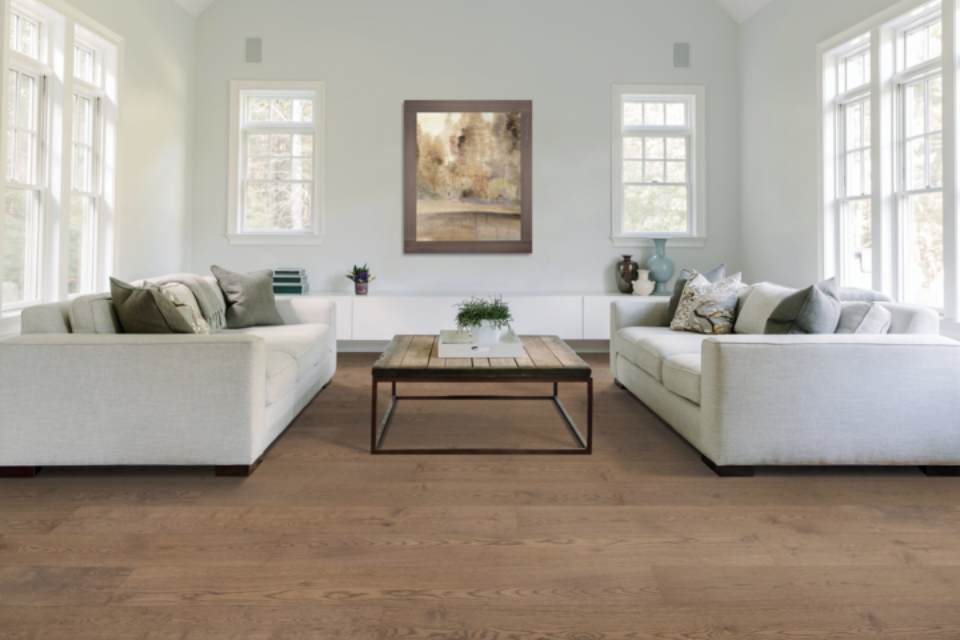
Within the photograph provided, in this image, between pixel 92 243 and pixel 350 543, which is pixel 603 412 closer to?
pixel 350 543

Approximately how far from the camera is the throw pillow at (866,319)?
3.28 m

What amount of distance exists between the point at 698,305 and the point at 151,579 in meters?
3.70

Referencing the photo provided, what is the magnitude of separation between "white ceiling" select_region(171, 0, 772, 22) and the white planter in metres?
4.37

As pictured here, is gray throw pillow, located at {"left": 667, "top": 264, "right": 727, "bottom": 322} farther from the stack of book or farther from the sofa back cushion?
the sofa back cushion

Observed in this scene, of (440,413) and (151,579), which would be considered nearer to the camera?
(151,579)

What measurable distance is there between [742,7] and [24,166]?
5.98m

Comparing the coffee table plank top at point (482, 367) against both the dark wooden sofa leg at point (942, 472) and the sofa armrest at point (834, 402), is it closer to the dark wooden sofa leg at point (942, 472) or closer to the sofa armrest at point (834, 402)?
the sofa armrest at point (834, 402)

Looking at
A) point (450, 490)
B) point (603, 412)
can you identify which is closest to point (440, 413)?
point (603, 412)

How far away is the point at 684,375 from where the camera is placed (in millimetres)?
3348

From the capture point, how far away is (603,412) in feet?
13.9

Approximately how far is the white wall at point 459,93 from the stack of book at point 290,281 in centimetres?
22

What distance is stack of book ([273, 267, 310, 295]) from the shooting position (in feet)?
21.2

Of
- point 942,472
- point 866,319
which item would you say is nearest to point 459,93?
point 866,319

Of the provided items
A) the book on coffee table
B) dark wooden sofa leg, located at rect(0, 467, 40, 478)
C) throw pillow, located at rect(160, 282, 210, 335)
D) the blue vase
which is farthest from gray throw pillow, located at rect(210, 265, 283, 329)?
the blue vase
